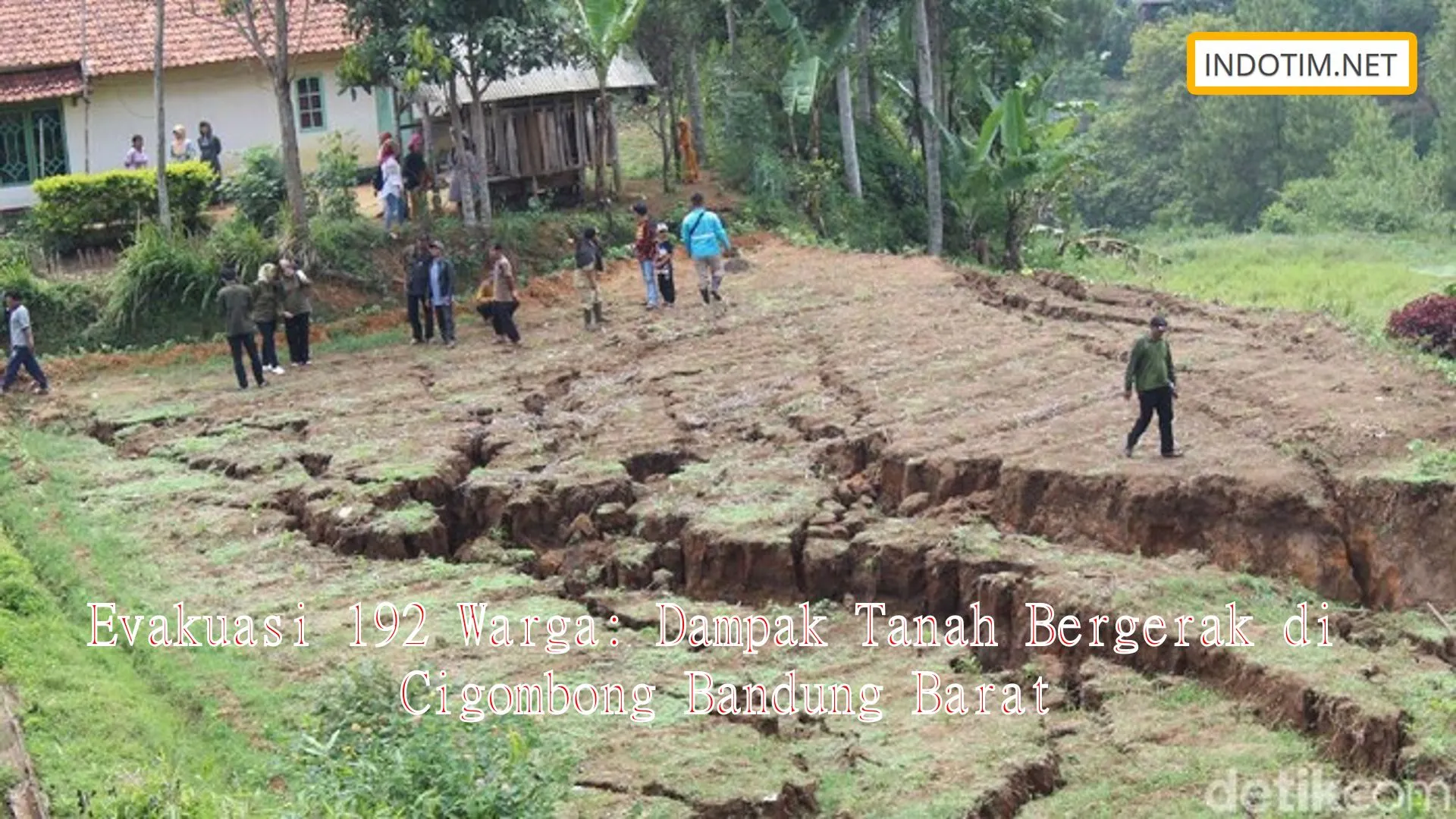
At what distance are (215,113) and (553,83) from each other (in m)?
5.08

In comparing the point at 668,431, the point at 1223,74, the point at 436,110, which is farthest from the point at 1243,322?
the point at 436,110

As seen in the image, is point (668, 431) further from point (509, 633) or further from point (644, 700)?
point (644, 700)

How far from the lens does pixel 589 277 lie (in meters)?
21.4

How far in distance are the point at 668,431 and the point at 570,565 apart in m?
2.43

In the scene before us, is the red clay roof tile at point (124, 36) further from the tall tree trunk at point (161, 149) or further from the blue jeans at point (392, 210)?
the tall tree trunk at point (161, 149)

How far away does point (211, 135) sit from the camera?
28047 millimetres

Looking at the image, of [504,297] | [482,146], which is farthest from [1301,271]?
[504,297]

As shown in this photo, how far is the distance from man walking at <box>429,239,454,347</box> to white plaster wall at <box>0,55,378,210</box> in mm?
7497

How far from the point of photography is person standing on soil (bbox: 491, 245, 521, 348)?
829 inches

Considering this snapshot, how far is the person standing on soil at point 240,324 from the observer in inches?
783

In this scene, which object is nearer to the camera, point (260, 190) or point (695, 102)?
point (260, 190)

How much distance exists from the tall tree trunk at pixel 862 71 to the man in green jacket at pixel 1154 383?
14652 mm

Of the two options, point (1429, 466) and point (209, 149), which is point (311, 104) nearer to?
point (209, 149)

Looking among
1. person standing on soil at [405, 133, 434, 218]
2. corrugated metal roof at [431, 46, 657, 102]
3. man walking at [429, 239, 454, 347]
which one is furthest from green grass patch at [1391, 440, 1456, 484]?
person standing on soil at [405, 133, 434, 218]
